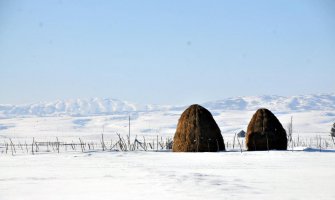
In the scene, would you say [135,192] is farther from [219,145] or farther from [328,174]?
[219,145]

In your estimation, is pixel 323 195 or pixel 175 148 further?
pixel 175 148

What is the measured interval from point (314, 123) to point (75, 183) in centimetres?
12683

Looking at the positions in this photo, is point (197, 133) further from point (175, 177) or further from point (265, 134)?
point (175, 177)

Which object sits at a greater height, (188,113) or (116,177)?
(188,113)

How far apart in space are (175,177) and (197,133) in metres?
11.5

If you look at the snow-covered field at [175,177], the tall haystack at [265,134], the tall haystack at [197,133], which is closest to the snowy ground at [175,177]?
the snow-covered field at [175,177]

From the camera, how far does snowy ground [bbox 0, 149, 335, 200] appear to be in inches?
479

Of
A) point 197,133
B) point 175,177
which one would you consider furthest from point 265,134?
point 175,177

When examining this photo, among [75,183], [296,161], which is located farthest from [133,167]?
[296,161]

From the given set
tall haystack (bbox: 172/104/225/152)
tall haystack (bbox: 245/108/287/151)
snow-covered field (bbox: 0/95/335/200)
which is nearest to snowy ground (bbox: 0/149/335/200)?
snow-covered field (bbox: 0/95/335/200)

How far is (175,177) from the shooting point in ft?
50.3

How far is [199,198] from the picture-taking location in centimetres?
1147

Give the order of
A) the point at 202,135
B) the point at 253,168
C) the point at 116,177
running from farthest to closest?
the point at 202,135
the point at 253,168
the point at 116,177

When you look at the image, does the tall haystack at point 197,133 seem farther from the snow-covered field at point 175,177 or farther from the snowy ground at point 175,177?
the snowy ground at point 175,177
